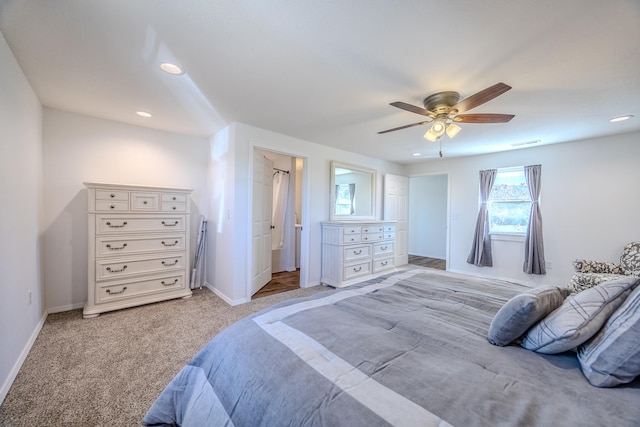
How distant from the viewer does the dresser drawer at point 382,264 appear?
457cm

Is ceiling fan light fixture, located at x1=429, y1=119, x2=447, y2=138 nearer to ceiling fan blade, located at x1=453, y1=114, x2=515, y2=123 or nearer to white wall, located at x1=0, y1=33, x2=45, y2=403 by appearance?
ceiling fan blade, located at x1=453, y1=114, x2=515, y2=123

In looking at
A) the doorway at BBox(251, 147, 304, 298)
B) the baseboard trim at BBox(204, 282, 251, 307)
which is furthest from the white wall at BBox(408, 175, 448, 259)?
the baseboard trim at BBox(204, 282, 251, 307)

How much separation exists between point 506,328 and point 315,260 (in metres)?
3.20

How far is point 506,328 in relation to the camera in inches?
43.1

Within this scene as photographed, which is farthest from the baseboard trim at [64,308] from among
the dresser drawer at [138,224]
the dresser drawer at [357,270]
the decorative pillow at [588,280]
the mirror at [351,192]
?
the decorative pillow at [588,280]

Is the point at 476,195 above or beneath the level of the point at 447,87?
beneath

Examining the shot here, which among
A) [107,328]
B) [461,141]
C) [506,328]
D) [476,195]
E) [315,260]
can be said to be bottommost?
[107,328]

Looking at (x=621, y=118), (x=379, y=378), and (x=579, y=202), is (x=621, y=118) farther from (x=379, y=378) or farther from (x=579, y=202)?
(x=379, y=378)

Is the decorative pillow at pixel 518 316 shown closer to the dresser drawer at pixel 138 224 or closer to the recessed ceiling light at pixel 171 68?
the recessed ceiling light at pixel 171 68

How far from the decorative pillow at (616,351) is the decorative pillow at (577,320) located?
41 mm

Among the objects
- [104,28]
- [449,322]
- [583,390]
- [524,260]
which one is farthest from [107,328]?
[524,260]

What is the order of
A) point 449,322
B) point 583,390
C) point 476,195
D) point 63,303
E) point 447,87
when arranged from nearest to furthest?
point 583,390 → point 449,322 → point 447,87 → point 63,303 → point 476,195

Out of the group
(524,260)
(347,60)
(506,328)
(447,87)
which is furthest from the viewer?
(524,260)

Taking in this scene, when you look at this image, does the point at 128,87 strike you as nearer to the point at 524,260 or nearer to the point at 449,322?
the point at 449,322
